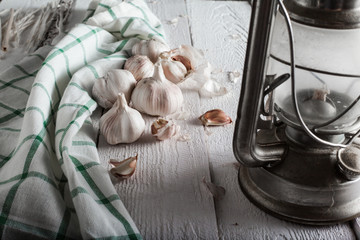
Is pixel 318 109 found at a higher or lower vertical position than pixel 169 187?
higher

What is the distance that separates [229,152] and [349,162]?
0.20m

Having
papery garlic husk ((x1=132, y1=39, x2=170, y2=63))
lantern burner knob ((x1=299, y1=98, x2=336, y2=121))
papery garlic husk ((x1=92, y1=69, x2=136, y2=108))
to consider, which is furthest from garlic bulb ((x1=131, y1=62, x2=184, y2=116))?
lantern burner knob ((x1=299, y1=98, x2=336, y2=121))

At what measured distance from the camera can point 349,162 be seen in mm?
567

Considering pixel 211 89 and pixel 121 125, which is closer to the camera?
pixel 121 125

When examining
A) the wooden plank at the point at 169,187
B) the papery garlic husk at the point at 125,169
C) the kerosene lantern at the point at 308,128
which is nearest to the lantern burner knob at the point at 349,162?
the kerosene lantern at the point at 308,128

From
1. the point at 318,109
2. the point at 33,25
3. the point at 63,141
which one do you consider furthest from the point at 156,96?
the point at 33,25

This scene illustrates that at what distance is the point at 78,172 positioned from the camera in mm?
646

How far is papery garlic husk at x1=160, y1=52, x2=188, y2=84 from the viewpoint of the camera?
0.88 m

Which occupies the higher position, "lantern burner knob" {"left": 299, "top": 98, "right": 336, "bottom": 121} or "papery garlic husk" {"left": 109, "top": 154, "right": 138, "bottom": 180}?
"lantern burner knob" {"left": 299, "top": 98, "right": 336, "bottom": 121}

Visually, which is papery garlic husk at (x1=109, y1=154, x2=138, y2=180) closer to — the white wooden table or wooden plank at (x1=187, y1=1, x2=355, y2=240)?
the white wooden table

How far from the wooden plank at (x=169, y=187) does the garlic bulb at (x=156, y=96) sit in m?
0.03

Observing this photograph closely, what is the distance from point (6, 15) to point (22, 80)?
0.39m

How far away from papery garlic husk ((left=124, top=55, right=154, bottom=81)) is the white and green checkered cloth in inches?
1.8

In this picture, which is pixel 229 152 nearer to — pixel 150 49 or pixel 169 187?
pixel 169 187
